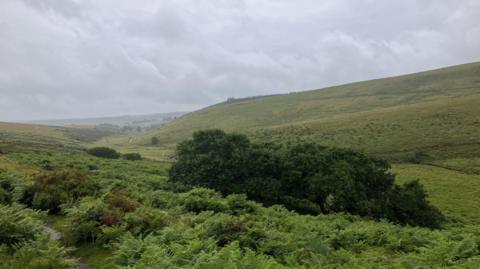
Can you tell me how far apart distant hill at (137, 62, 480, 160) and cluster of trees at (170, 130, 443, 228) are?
38667 mm

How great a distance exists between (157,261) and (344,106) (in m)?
158

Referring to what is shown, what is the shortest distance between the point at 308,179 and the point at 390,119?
74.8 meters

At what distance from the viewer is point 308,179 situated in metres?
34.3

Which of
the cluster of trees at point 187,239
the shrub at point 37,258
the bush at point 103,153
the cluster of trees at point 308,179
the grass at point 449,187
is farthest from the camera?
the bush at point 103,153

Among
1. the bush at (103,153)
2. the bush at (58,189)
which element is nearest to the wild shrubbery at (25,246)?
the bush at (58,189)

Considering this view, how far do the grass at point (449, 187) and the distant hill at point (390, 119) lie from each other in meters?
10.4

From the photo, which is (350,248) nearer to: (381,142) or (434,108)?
(381,142)

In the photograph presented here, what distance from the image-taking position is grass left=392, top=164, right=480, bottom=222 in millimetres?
41188

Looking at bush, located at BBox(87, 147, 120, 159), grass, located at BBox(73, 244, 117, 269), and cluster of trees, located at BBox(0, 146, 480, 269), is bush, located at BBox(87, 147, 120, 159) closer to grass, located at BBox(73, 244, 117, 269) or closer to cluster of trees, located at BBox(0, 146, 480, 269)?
cluster of trees, located at BBox(0, 146, 480, 269)

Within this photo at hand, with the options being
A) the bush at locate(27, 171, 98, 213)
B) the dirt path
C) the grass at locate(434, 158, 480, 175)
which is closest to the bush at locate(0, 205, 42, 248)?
the dirt path

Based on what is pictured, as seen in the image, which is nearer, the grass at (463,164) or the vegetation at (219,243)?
the vegetation at (219,243)

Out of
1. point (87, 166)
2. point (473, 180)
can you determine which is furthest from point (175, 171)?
point (473, 180)

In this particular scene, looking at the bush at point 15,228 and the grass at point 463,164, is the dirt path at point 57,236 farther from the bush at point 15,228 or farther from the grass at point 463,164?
the grass at point 463,164

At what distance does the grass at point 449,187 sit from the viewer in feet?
135
